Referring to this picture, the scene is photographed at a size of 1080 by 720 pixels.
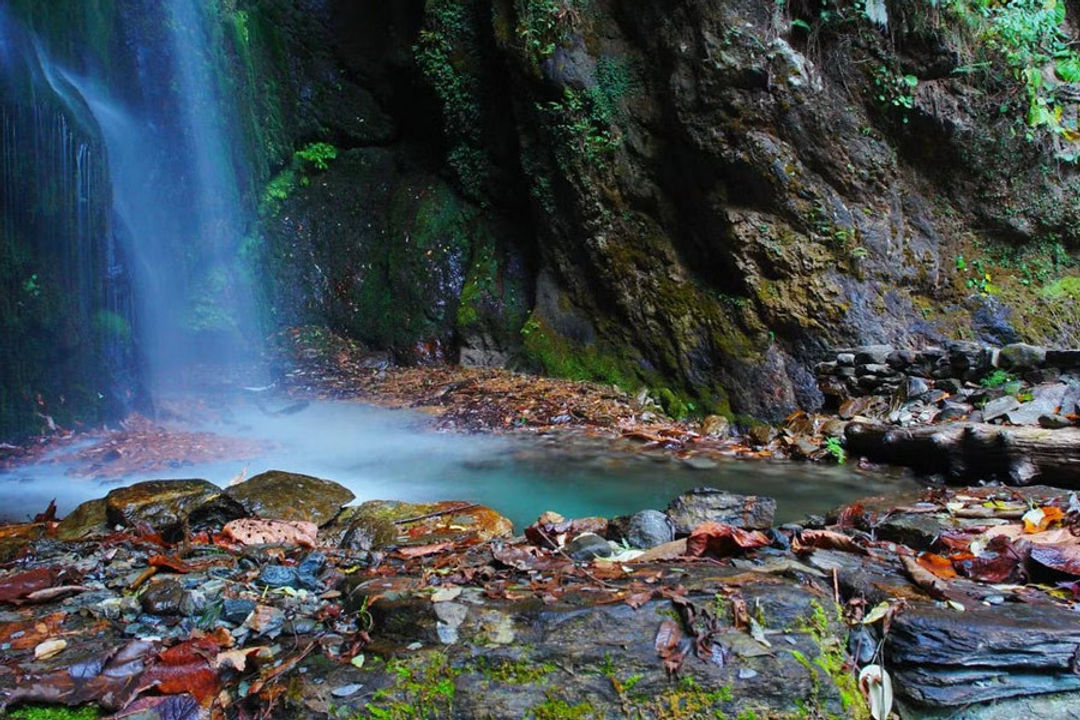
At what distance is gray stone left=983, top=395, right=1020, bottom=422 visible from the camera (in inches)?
208

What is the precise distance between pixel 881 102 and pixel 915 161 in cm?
98

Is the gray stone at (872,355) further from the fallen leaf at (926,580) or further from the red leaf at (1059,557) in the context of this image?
the fallen leaf at (926,580)

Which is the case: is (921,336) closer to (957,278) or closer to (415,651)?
(957,278)

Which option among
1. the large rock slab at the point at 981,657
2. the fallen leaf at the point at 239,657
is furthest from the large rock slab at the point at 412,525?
the large rock slab at the point at 981,657

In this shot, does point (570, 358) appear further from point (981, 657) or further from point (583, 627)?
point (981, 657)

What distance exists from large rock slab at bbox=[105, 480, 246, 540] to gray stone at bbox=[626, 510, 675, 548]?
95.4 inches

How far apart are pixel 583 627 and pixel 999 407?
497 centimetres

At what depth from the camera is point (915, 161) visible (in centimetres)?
895

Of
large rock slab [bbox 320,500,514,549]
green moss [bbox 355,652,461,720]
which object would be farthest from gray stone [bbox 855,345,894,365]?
green moss [bbox 355,652,461,720]

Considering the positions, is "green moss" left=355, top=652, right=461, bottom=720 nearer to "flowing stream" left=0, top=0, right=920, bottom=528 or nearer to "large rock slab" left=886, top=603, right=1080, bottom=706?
"large rock slab" left=886, top=603, right=1080, bottom=706

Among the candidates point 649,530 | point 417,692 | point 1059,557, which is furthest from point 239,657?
point 1059,557

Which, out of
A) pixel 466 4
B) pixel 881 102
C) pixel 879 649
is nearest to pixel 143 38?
pixel 466 4

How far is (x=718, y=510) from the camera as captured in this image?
3500 mm

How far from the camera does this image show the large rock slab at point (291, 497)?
4.13 metres
